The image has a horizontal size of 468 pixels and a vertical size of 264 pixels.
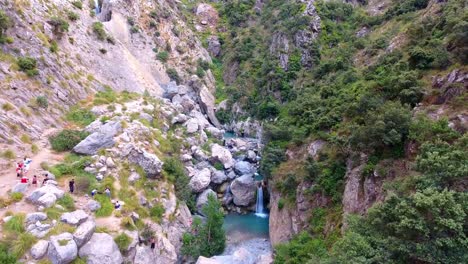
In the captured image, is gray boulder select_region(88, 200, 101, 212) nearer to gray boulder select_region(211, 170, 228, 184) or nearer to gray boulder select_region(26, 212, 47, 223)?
gray boulder select_region(26, 212, 47, 223)

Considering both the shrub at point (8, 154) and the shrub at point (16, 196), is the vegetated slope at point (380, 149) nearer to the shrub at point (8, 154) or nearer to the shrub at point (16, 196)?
the shrub at point (16, 196)

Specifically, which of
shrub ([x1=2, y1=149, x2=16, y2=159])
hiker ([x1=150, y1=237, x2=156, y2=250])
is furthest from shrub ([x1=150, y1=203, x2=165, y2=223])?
shrub ([x1=2, y1=149, x2=16, y2=159])

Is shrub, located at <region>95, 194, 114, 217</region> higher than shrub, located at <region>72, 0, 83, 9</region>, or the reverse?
shrub, located at <region>72, 0, 83, 9</region>

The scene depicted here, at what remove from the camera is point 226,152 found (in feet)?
160

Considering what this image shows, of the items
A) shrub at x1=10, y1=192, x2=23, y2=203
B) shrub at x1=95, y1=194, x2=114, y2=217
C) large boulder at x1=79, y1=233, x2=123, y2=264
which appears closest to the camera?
large boulder at x1=79, y1=233, x2=123, y2=264

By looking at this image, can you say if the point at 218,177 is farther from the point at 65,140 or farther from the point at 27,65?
the point at 27,65

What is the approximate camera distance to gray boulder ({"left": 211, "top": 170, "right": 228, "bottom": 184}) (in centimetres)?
4425

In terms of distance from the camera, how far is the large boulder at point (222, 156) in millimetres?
47094

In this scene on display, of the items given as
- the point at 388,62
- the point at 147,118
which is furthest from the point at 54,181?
the point at 388,62

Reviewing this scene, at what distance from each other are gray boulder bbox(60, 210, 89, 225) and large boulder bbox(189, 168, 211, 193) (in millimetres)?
15594

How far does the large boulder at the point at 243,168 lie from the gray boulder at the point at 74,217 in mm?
24307

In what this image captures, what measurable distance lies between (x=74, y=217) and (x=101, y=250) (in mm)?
3363

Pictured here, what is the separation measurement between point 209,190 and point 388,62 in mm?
24456

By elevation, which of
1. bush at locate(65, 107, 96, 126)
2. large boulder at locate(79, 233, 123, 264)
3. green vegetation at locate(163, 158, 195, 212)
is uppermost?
bush at locate(65, 107, 96, 126)
